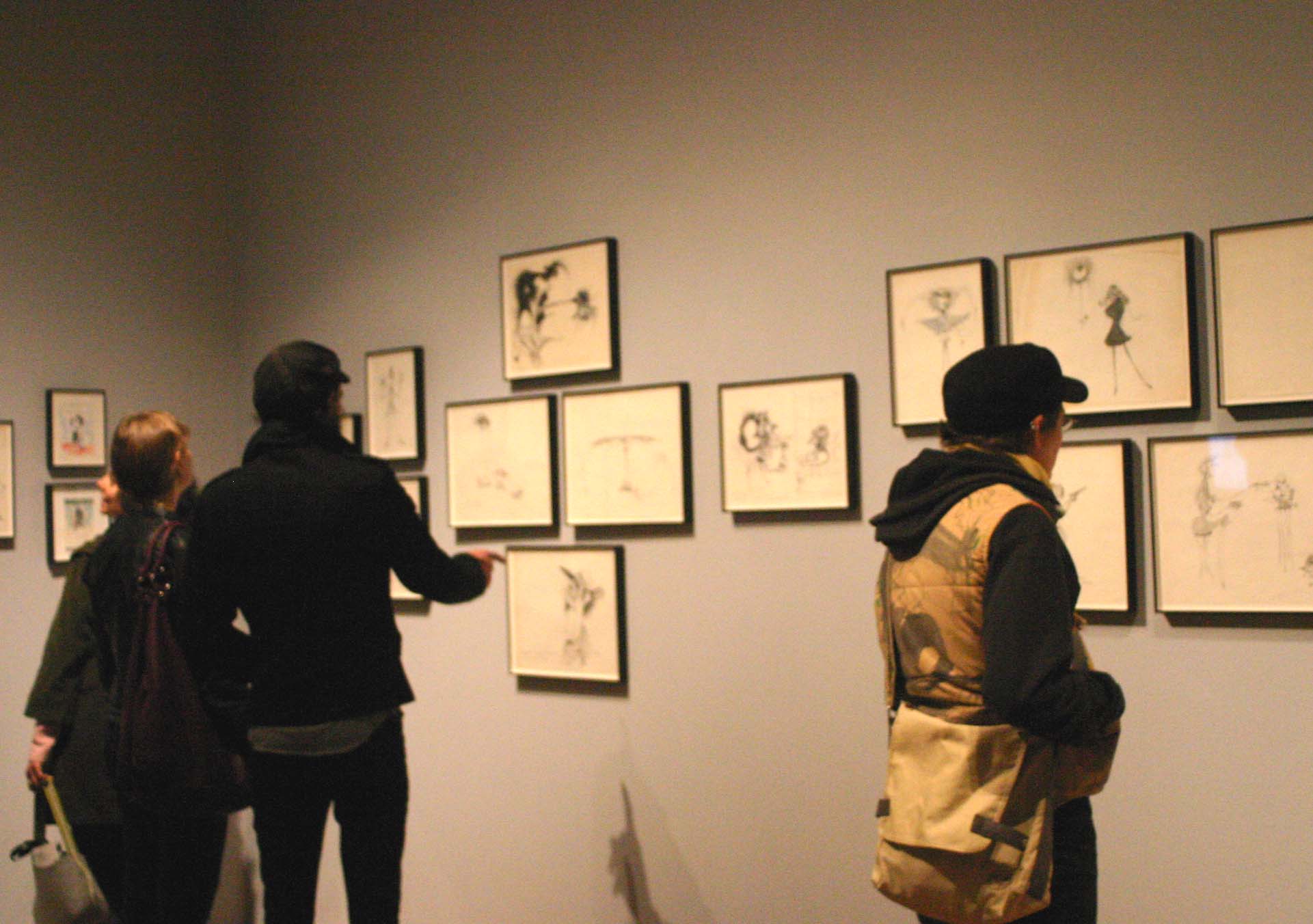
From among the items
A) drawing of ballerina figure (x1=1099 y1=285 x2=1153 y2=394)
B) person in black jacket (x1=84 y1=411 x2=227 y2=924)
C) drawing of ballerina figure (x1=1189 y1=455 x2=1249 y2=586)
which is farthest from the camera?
person in black jacket (x1=84 y1=411 x2=227 y2=924)

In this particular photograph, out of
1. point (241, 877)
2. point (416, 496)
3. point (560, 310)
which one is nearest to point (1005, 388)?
point (560, 310)

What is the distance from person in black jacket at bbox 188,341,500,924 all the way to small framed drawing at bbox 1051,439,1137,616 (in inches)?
57.5

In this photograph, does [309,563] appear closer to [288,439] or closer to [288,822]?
[288,439]

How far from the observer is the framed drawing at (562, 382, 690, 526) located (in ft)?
11.1

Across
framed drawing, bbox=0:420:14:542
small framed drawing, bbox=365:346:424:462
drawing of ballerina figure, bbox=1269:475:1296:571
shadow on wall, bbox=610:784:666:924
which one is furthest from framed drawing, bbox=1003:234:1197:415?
framed drawing, bbox=0:420:14:542

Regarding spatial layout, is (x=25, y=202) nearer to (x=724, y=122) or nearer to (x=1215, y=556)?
(x=724, y=122)

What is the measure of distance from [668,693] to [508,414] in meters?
1.02

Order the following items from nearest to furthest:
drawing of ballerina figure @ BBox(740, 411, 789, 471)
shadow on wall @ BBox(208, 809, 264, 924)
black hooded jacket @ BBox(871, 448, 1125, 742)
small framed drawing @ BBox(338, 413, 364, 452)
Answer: black hooded jacket @ BBox(871, 448, 1125, 742)
drawing of ballerina figure @ BBox(740, 411, 789, 471)
small framed drawing @ BBox(338, 413, 364, 452)
shadow on wall @ BBox(208, 809, 264, 924)

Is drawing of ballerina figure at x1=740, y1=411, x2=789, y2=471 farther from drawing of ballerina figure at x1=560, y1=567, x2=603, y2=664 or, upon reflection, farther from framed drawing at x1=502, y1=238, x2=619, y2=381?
drawing of ballerina figure at x1=560, y1=567, x2=603, y2=664

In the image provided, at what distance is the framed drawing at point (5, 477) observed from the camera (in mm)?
3916

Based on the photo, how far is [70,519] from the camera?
404 centimetres

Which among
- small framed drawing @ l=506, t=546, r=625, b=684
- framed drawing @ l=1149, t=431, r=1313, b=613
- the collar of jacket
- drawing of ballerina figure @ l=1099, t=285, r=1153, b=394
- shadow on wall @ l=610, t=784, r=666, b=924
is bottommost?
shadow on wall @ l=610, t=784, r=666, b=924

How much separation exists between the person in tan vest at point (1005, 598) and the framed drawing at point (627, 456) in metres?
1.27

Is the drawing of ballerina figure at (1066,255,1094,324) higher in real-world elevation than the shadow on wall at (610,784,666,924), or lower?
higher
